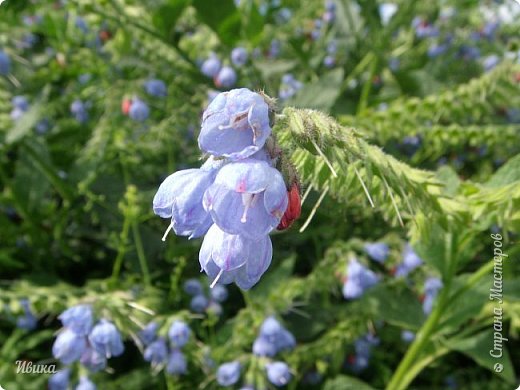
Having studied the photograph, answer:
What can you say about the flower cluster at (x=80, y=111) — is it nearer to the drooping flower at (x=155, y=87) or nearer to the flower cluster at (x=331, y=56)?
the drooping flower at (x=155, y=87)

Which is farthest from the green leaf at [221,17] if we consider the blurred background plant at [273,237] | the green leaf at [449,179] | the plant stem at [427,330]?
the plant stem at [427,330]

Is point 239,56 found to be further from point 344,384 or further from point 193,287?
point 344,384

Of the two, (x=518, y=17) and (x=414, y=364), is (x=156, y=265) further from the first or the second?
(x=518, y=17)

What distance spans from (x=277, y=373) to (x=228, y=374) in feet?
0.36

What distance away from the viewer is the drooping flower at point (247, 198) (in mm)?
641

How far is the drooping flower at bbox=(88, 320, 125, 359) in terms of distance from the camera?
4.14 feet

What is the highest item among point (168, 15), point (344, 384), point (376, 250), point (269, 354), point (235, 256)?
point (168, 15)

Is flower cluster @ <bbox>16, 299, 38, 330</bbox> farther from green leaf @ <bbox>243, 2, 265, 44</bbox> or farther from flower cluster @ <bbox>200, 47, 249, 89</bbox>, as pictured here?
green leaf @ <bbox>243, 2, 265, 44</bbox>

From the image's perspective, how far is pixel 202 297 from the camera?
65.4 inches

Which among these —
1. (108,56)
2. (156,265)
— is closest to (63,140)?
(108,56)

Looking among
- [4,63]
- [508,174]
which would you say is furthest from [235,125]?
[4,63]

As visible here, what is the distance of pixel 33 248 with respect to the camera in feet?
6.24

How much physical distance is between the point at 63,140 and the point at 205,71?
1.67ft

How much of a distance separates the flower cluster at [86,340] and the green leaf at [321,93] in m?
0.83
